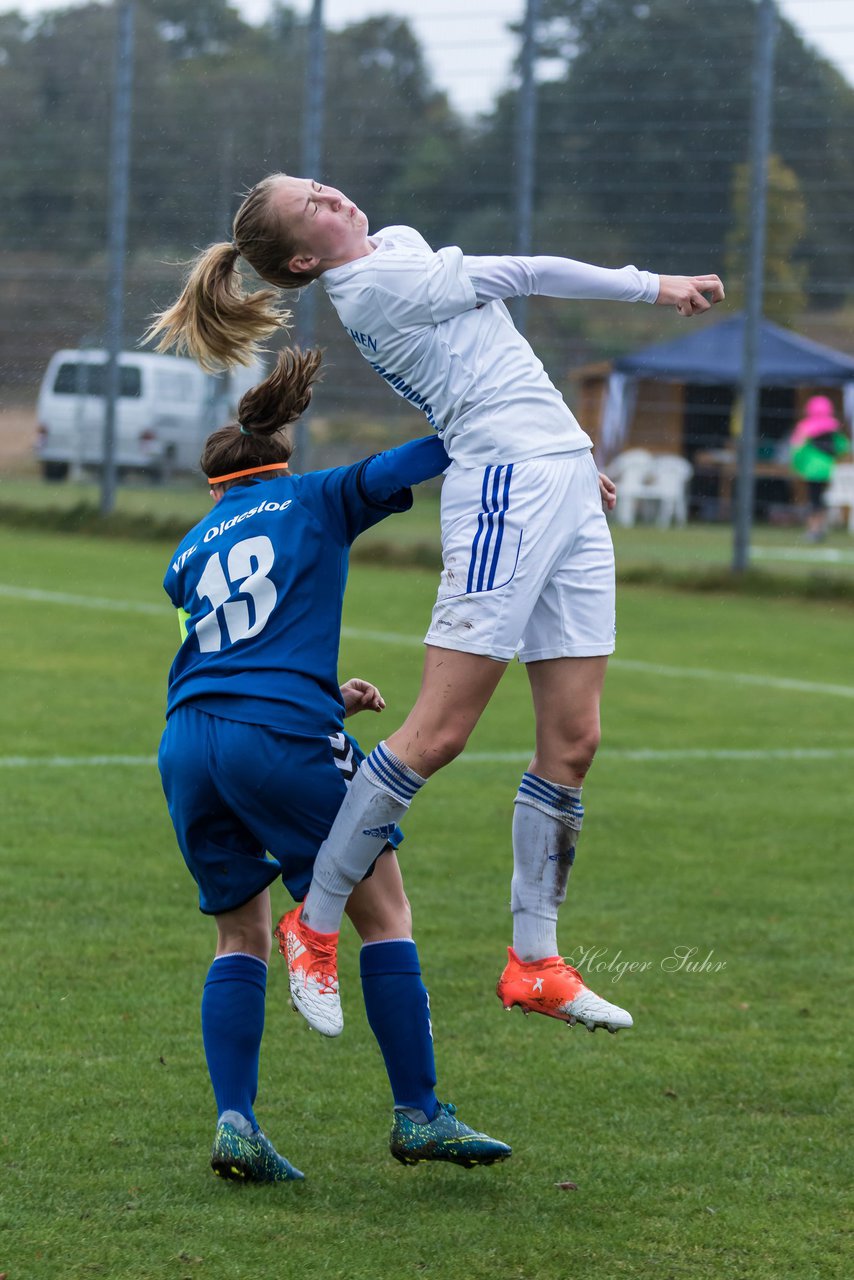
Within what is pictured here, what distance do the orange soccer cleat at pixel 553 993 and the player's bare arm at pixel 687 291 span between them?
4.59ft

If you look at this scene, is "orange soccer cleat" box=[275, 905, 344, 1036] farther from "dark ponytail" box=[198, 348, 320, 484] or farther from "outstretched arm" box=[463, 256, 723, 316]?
"outstretched arm" box=[463, 256, 723, 316]

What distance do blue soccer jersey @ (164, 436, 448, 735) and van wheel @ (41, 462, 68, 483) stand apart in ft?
56.8

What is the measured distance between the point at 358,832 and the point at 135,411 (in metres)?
17.2

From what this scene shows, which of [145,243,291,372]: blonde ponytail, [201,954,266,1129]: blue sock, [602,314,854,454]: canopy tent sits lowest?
[201,954,266,1129]: blue sock

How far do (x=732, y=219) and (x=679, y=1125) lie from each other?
1441 centimetres

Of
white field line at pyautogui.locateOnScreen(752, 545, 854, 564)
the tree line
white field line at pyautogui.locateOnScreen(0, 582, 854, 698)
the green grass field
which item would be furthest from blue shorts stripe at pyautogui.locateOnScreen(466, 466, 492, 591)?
white field line at pyautogui.locateOnScreen(752, 545, 854, 564)

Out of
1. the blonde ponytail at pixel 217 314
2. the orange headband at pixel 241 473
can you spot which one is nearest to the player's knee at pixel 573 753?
the orange headband at pixel 241 473

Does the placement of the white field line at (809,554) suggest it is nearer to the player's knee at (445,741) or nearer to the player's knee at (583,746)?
the player's knee at (583,746)

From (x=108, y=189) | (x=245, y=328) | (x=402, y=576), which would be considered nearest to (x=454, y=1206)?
(x=245, y=328)

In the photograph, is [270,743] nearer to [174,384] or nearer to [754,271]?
[754,271]

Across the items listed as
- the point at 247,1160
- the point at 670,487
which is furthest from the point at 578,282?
the point at 670,487

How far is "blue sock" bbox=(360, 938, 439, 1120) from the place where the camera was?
11.6ft

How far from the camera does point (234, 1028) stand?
357 centimetres

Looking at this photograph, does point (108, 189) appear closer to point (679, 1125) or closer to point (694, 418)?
point (694, 418)
